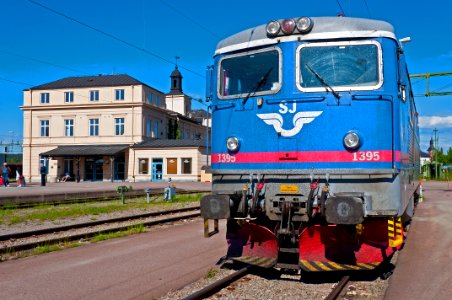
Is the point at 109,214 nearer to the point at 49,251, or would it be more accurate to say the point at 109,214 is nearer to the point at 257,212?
the point at 49,251

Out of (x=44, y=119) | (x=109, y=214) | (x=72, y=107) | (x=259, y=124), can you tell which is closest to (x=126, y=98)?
(x=72, y=107)

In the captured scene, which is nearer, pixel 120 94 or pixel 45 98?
pixel 120 94

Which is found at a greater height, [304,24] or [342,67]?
[304,24]

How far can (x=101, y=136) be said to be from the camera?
5441 cm

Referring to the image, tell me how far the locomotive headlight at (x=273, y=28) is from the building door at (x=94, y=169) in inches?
1896

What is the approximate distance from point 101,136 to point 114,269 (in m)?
47.9

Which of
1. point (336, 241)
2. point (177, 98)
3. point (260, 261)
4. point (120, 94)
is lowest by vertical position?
point (260, 261)

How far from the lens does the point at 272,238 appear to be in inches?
275

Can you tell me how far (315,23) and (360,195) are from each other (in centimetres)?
248

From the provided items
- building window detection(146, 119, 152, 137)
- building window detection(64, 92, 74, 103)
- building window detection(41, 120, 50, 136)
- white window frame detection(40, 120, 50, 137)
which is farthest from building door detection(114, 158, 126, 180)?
building window detection(41, 120, 50, 136)

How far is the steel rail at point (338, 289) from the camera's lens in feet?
19.6

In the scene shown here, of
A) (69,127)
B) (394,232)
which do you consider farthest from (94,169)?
(394,232)

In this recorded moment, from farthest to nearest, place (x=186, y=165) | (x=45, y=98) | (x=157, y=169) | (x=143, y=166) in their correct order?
(x=45, y=98) → (x=143, y=166) → (x=157, y=169) → (x=186, y=165)

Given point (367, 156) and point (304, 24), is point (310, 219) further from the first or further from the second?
point (304, 24)
